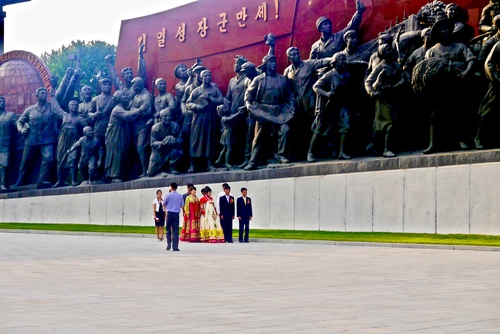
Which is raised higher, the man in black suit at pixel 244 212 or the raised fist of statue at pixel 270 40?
the raised fist of statue at pixel 270 40

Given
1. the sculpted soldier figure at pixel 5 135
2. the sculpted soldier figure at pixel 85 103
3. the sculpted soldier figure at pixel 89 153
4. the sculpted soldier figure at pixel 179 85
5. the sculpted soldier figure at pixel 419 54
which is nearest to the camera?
the sculpted soldier figure at pixel 419 54

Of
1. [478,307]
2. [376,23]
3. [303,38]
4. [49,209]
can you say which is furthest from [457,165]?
[49,209]

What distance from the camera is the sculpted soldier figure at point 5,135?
30.6 meters

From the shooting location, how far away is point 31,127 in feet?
96.9

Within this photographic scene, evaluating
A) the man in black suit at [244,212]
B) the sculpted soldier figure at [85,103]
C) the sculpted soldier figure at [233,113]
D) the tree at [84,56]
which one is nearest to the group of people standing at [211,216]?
the man in black suit at [244,212]

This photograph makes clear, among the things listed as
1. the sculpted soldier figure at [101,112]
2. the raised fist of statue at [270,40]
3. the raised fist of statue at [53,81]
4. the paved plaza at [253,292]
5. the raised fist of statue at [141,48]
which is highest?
the raised fist of statue at [141,48]

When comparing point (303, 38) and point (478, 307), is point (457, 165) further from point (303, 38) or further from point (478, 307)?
point (478, 307)

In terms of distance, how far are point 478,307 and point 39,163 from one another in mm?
25248

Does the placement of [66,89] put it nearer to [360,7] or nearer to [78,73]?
[78,73]

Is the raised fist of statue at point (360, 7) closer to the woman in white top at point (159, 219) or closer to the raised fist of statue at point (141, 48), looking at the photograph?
the woman in white top at point (159, 219)

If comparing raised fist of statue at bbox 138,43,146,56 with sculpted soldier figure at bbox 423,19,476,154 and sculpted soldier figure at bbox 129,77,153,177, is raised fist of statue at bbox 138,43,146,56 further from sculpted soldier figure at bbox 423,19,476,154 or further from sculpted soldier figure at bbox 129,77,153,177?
sculpted soldier figure at bbox 423,19,476,154

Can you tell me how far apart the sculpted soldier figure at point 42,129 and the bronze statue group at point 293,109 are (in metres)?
0.04

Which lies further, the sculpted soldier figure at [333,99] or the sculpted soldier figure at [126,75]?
the sculpted soldier figure at [126,75]

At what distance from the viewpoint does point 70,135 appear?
28656mm
